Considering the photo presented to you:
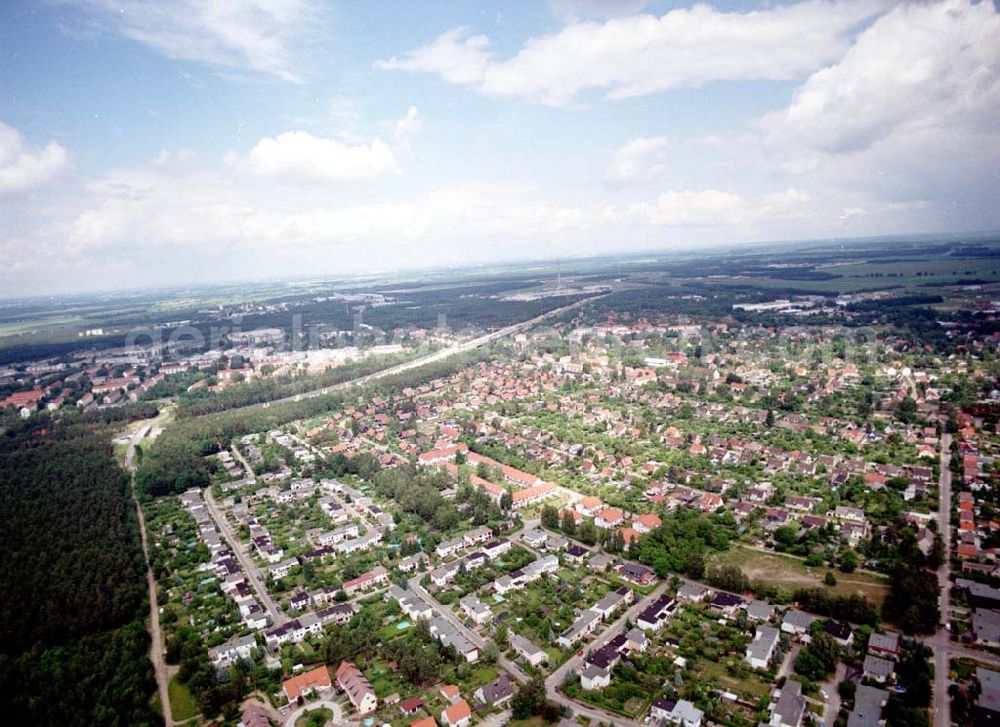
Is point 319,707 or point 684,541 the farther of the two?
point 684,541

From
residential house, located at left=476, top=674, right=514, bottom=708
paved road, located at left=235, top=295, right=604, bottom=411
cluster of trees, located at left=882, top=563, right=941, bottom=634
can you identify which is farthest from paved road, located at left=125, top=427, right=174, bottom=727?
paved road, located at left=235, top=295, right=604, bottom=411

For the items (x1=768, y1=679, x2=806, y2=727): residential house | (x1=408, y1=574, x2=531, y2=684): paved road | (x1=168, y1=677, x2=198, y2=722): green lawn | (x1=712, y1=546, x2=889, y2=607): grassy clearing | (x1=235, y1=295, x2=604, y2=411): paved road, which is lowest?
(x1=168, y1=677, x2=198, y2=722): green lawn

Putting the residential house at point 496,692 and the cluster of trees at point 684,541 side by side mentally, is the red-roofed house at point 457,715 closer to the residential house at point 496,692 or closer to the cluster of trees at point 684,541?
the residential house at point 496,692

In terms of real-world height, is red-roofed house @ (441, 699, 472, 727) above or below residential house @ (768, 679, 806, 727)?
below

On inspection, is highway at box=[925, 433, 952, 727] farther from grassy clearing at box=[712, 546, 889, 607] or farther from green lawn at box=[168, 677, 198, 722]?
green lawn at box=[168, 677, 198, 722]

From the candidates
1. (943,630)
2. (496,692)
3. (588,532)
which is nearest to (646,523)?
(588,532)

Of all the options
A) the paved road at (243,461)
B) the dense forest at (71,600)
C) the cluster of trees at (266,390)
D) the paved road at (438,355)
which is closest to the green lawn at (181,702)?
the dense forest at (71,600)

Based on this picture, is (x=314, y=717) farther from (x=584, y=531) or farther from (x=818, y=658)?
(x=818, y=658)
